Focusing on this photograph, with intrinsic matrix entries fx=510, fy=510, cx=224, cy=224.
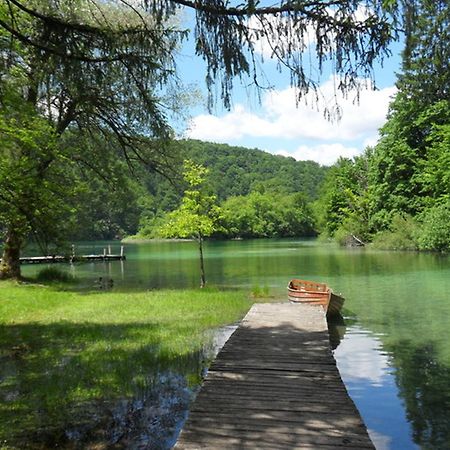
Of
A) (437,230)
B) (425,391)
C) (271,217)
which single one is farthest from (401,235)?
(271,217)

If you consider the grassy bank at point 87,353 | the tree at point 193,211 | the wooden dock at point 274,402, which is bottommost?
the grassy bank at point 87,353

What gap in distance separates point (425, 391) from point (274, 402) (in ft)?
13.2

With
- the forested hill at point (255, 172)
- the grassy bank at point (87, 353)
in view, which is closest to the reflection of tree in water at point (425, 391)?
the grassy bank at point (87, 353)

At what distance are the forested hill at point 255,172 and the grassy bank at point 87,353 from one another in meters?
129

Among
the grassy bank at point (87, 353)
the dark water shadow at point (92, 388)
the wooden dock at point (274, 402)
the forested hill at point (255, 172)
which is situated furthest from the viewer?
the forested hill at point (255, 172)

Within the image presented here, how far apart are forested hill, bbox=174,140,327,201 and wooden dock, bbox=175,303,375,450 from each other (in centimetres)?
13649

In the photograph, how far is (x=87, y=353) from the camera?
1038 centimetres

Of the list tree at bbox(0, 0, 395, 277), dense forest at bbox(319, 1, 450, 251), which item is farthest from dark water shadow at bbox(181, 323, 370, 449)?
dense forest at bbox(319, 1, 450, 251)

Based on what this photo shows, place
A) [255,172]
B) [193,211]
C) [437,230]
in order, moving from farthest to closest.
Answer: [255,172] → [437,230] → [193,211]

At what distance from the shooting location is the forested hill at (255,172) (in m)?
159

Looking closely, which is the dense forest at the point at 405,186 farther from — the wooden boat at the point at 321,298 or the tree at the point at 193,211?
the wooden boat at the point at 321,298

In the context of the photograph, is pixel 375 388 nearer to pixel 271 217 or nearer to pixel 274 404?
pixel 274 404

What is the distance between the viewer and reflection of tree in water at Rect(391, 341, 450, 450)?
277 inches

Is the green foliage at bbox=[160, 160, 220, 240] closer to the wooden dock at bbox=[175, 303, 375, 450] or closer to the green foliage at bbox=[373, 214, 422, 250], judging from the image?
the wooden dock at bbox=[175, 303, 375, 450]
